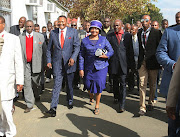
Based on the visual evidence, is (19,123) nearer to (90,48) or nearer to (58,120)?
(58,120)

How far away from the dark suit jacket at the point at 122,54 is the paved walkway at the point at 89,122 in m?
1.10

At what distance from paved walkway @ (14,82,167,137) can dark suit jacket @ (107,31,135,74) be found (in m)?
1.10

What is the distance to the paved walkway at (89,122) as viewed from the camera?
467 centimetres

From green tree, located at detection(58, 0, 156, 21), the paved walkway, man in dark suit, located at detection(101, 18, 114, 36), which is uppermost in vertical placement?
green tree, located at detection(58, 0, 156, 21)

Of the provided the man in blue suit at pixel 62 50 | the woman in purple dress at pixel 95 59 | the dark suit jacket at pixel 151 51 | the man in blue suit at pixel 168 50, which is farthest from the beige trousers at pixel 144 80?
the man in blue suit at pixel 168 50

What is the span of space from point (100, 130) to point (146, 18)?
2956 millimetres

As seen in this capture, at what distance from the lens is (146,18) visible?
19.2 ft

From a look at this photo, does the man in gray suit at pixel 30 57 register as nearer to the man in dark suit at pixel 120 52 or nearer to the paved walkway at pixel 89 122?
the paved walkway at pixel 89 122

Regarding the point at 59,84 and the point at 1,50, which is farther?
the point at 59,84

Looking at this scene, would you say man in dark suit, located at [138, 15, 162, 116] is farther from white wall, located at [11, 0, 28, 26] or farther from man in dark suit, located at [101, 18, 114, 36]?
white wall, located at [11, 0, 28, 26]

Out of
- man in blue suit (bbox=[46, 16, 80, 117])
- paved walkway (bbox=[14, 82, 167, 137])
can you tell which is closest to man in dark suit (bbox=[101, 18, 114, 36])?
man in blue suit (bbox=[46, 16, 80, 117])

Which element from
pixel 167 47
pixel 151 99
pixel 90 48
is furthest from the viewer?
pixel 151 99

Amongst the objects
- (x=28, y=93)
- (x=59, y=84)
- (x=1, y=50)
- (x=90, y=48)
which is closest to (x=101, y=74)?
(x=90, y=48)

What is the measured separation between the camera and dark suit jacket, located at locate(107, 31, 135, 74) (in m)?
6.25
